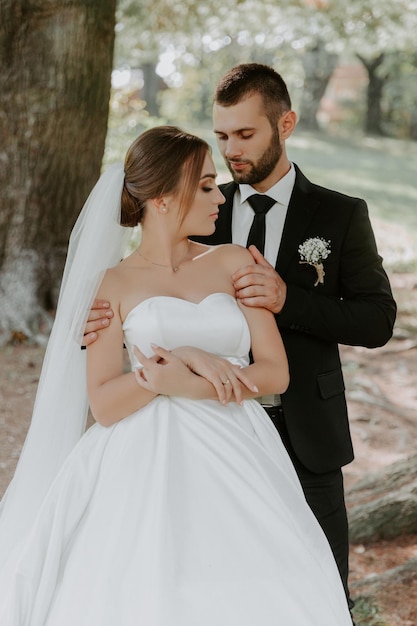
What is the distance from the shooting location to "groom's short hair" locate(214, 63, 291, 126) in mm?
3121

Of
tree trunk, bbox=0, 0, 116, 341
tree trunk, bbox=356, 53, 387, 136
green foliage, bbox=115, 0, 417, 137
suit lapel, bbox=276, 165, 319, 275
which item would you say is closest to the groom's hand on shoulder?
suit lapel, bbox=276, 165, 319, 275

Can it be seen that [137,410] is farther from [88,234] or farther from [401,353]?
[401,353]

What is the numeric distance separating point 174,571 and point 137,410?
541 millimetres

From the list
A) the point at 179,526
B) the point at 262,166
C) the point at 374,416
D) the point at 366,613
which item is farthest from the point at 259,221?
the point at 374,416

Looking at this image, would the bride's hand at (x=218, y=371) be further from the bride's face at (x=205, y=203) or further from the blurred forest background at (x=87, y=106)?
the blurred forest background at (x=87, y=106)

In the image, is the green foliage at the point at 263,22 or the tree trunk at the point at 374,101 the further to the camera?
the tree trunk at the point at 374,101

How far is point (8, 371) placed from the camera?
672 cm

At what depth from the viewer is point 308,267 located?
3045 millimetres

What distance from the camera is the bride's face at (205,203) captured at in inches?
110

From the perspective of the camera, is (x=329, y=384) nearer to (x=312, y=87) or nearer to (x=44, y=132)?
(x=44, y=132)

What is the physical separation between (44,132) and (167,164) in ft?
14.2

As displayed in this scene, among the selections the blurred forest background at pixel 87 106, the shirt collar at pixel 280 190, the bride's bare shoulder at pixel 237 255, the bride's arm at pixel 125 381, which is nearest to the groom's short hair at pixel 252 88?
the shirt collar at pixel 280 190

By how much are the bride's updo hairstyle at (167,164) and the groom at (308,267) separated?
348mm

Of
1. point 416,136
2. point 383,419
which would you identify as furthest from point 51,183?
point 416,136
